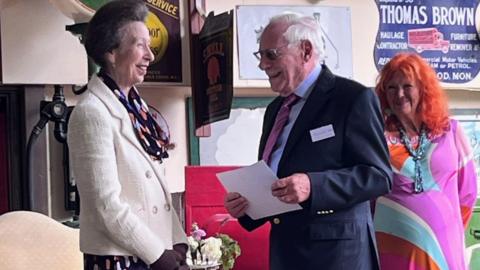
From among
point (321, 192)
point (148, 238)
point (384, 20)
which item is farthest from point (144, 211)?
point (384, 20)

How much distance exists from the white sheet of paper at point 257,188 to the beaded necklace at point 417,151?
83 cm

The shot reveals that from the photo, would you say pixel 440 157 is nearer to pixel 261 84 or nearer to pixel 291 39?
pixel 291 39

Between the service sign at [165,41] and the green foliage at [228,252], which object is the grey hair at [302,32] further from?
the service sign at [165,41]

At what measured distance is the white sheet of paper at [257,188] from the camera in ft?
7.06

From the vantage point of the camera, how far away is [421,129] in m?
2.98

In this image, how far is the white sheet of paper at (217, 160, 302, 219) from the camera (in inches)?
84.7

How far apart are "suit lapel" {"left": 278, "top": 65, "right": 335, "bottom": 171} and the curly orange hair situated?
32.6 inches

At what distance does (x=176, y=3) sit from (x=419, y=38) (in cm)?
160

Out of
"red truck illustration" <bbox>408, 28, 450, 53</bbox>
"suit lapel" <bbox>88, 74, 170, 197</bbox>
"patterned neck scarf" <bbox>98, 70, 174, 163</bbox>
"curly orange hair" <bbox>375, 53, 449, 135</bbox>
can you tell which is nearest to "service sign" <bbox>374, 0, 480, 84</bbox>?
"red truck illustration" <bbox>408, 28, 450, 53</bbox>

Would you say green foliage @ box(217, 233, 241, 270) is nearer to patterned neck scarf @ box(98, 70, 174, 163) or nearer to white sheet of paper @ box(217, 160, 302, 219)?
white sheet of paper @ box(217, 160, 302, 219)

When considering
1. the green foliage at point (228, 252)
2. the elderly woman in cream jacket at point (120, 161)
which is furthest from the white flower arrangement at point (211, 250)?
the elderly woman in cream jacket at point (120, 161)

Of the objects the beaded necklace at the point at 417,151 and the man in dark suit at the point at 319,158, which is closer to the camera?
the man in dark suit at the point at 319,158

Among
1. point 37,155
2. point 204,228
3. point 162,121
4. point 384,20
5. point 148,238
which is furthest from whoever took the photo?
point 384,20

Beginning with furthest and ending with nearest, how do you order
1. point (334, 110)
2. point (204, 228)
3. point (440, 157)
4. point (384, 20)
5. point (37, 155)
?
1. point (384, 20)
2. point (37, 155)
3. point (204, 228)
4. point (440, 157)
5. point (334, 110)
